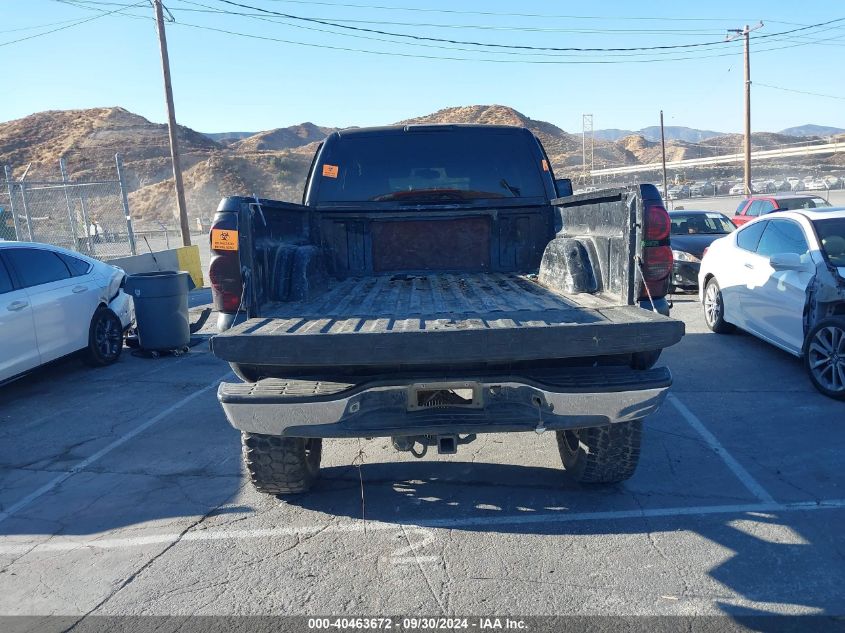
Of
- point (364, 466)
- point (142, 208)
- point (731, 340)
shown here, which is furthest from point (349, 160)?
point (142, 208)

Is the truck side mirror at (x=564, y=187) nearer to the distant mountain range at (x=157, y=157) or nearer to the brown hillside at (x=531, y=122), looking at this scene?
the distant mountain range at (x=157, y=157)

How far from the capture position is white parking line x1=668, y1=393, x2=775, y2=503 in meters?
3.95

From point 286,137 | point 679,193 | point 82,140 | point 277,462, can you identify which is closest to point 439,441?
point 277,462

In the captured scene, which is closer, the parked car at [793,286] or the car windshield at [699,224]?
the parked car at [793,286]

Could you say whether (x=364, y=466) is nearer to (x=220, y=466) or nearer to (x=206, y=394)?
(x=220, y=466)

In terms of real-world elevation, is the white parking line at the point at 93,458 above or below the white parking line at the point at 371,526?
above

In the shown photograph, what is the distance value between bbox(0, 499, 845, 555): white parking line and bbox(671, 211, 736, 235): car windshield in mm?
9437

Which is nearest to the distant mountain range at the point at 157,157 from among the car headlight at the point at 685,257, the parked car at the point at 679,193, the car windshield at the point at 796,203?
the parked car at the point at 679,193

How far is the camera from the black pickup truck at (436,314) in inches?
116

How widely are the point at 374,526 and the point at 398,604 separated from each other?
0.75 meters

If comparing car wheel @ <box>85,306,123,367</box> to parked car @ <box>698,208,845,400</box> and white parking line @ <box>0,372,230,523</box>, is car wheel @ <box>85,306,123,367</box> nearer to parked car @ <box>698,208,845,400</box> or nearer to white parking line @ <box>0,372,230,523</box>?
white parking line @ <box>0,372,230,523</box>

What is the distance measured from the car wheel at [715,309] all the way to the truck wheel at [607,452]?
504 cm

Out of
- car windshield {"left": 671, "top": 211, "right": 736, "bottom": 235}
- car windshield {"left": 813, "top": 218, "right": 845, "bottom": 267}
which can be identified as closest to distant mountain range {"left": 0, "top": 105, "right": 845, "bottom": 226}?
car windshield {"left": 671, "top": 211, "right": 736, "bottom": 235}

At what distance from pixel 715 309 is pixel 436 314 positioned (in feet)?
20.0
